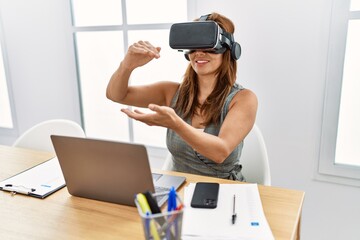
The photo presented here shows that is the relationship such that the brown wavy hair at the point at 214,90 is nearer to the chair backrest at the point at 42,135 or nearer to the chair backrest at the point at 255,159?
the chair backrest at the point at 255,159

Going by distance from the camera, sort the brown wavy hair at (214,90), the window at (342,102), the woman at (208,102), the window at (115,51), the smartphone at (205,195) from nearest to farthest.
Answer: the smartphone at (205,195) < the woman at (208,102) < the brown wavy hair at (214,90) < the window at (342,102) < the window at (115,51)

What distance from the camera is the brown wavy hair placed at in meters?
1.41

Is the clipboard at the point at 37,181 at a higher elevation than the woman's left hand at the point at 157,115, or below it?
below

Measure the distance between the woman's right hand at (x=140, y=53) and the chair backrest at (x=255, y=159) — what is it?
0.56 m

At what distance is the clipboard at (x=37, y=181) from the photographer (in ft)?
3.59

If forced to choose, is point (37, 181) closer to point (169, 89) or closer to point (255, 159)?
point (169, 89)

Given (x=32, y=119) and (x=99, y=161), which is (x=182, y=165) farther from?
(x=32, y=119)

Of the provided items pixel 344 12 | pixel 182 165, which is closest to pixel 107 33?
pixel 182 165

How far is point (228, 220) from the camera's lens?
0.85 m

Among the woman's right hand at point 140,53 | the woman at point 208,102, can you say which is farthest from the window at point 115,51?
the woman's right hand at point 140,53

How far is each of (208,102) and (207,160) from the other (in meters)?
0.25

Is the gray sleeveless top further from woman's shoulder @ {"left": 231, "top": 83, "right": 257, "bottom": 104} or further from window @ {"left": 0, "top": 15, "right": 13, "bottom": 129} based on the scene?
window @ {"left": 0, "top": 15, "right": 13, "bottom": 129}

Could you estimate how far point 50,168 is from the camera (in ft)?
4.24

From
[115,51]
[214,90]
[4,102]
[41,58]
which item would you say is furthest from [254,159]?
[4,102]
